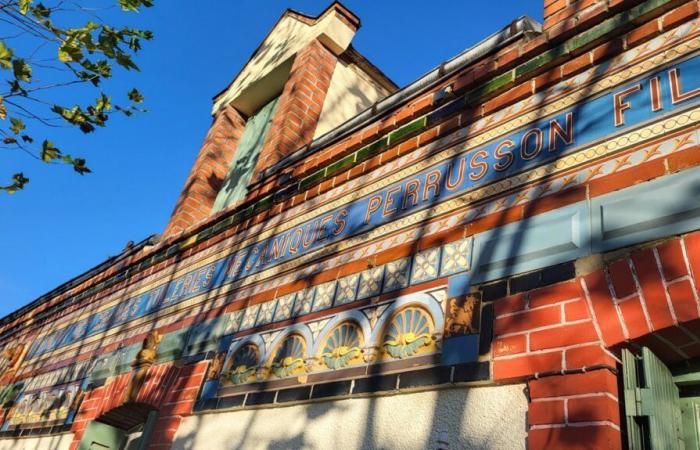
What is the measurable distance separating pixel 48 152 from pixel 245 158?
138 inches

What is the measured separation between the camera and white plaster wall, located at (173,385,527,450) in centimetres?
210

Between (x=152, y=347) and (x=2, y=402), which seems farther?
(x=2, y=402)

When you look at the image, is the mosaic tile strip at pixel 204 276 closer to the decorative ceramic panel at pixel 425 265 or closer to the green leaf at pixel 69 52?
the decorative ceramic panel at pixel 425 265

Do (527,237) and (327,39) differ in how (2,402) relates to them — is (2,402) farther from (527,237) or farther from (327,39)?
(527,237)

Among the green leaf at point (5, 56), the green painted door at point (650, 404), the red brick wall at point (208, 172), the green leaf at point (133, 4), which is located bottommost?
the green painted door at point (650, 404)

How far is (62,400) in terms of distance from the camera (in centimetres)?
563

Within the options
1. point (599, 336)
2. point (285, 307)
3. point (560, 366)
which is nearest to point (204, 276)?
point (285, 307)

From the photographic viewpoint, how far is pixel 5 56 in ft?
10.9

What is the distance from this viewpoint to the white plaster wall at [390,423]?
2104 mm

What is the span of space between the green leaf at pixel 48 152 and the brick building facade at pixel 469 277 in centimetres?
160

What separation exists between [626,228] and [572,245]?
8.7 inches

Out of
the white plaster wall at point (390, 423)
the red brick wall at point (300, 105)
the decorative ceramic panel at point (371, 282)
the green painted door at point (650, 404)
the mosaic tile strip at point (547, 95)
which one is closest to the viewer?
the green painted door at point (650, 404)

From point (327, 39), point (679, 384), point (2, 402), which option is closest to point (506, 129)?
point (679, 384)

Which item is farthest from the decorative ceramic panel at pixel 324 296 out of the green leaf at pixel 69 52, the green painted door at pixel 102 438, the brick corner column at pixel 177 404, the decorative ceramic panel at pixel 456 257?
the green painted door at pixel 102 438
